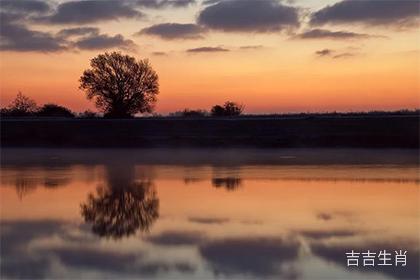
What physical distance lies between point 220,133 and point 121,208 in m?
33.6

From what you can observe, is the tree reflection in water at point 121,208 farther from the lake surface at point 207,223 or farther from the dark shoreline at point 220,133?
the dark shoreline at point 220,133

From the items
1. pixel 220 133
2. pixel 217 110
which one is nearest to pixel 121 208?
pixel 220 133

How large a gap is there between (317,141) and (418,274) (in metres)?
36.9

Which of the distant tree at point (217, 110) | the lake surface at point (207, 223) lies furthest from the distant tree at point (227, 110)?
the lake surface at point (207, 223)

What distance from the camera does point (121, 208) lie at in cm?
1733

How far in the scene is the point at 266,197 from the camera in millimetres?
19188

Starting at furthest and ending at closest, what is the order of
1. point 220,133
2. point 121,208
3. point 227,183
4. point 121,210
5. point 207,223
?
point 220,133
point 227,183
point 121,208
point 121,210
point 207,223

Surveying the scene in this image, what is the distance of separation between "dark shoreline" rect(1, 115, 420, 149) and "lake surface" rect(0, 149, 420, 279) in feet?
65.7

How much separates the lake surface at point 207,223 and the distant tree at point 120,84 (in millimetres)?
37492

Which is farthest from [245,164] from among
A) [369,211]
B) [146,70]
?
[146,70]

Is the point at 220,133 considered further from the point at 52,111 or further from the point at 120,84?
the point at 52,111

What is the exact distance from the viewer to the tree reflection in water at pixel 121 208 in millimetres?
14570

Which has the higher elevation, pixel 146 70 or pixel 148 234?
pixel 146 70

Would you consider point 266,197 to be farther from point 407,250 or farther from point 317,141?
point 317,141
